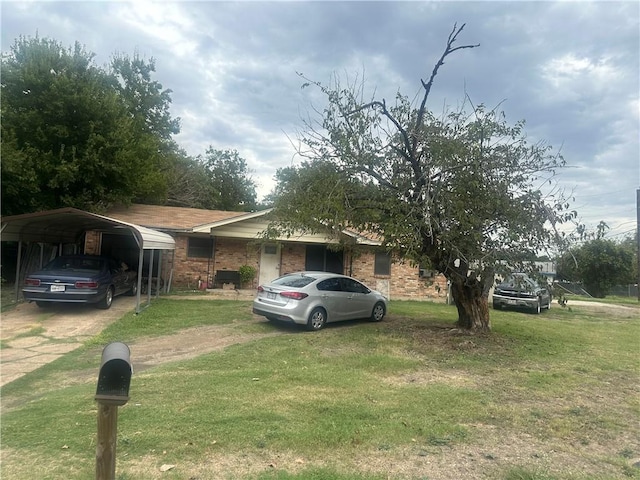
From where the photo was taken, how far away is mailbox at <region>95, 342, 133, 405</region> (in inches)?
97.3

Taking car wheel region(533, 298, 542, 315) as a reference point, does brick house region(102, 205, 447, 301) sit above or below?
above

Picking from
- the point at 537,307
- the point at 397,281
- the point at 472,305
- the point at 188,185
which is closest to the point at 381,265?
the point at 397,281

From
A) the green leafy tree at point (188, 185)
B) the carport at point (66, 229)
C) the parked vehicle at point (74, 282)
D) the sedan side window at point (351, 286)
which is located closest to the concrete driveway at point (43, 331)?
the parked vehicle at point (74, 282)

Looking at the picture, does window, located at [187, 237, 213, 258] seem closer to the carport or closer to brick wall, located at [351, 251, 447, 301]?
the carport

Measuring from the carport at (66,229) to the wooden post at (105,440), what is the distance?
9060 millimetres

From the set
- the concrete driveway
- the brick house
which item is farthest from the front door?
the concrete driveway

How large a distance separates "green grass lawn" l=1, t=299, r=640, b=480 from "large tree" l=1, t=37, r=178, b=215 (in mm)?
11734

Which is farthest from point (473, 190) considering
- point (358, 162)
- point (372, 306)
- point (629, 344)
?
point (629, 344)

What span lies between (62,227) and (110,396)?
1457 cm

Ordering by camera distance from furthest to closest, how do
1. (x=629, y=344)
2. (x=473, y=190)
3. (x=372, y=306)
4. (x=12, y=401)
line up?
(x=372, y=306)
(x=629, y=344)
(x=473, y=190)
(x=12, y=401)

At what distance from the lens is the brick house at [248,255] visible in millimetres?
18000

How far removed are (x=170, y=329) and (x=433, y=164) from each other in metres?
6.77

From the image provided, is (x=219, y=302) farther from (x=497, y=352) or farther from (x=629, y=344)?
(x=629, y=344)

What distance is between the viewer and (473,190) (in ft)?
28.4
